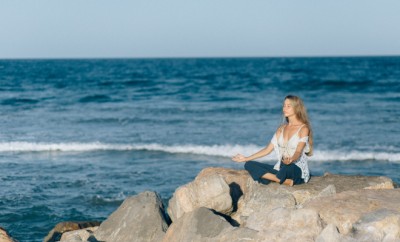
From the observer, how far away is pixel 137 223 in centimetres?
891

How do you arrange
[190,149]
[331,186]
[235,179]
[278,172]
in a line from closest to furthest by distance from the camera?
[331,186], [278,172], [235,179], [190,149]

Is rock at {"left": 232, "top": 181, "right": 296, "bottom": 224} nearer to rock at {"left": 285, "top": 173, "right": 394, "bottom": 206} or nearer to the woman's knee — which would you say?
rock at {"left": 285, "top": 173, "right": 394, "bottom": 206}

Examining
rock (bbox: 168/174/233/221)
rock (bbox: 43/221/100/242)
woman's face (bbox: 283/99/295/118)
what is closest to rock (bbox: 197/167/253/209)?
rock (bbox: 168/174/233/221)

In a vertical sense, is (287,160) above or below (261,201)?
above

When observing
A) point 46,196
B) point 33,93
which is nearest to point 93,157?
point 46,196

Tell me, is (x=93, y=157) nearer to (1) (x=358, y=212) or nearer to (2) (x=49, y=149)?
(2) (x=49, y=149)

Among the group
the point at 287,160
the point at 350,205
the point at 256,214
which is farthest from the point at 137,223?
the point at 350,205

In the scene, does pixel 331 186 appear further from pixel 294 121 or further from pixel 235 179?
pixel 235 179

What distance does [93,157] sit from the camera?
1911cm

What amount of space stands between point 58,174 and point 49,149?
506 centimetres

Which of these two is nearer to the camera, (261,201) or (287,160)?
(261,201)

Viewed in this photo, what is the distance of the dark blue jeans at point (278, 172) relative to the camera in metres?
9.02

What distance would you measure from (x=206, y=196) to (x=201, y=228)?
795 millimetres

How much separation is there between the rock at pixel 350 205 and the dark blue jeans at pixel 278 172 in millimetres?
1136
